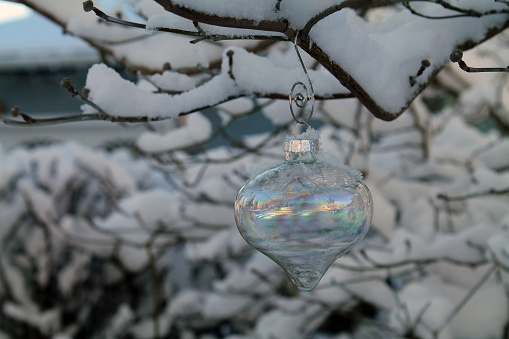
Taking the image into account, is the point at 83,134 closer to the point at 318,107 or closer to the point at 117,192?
the point at 117,192

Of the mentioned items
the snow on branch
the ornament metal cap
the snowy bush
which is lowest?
the snowy bush

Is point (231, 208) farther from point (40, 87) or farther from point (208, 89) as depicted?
point (40, 87)

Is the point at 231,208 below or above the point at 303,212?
below

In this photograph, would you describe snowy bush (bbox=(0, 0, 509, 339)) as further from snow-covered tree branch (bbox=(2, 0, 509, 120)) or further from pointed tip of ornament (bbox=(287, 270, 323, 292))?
pointed tip of ornament (bbox=(287, 270, 323, 292))

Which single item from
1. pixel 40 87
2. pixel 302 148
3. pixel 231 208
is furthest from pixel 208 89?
pixel 40 87

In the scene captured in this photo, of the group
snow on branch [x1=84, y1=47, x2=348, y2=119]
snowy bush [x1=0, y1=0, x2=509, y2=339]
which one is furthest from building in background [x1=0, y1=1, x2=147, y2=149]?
snow on branch [x1=84, y1=47, x2=348, y2=119]

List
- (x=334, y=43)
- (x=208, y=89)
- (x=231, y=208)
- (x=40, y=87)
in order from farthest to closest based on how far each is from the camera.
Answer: (x=40, y=87)
(x=231, y=208)
(x=208, y=89)
(x=334, y=43)

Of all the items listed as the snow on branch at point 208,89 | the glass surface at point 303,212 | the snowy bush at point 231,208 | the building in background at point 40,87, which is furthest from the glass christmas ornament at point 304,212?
the building in background at point 40,87
